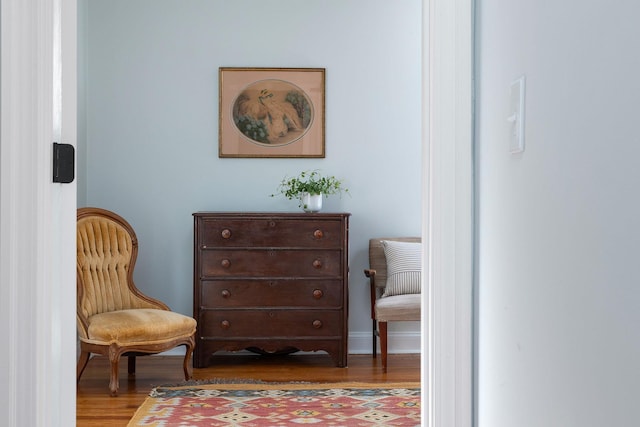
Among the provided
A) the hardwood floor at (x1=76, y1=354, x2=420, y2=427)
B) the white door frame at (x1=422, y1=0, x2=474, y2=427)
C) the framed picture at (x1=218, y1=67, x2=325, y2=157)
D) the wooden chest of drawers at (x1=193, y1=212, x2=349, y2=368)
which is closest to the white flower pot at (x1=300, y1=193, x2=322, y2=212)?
the wooden chest of drawers at (x1=193, y1=212, x2=349, y2=368)

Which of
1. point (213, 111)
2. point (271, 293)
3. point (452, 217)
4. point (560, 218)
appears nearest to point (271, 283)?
point (271, 293)

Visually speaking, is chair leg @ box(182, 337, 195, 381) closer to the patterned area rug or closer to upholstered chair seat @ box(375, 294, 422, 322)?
the patterned area rug

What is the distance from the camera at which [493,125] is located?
4.77 feet

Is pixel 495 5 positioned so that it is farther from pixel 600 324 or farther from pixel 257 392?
pixel 257 392

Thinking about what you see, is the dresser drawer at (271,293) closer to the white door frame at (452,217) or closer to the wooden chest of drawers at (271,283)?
the wooden chest of drawers at (271,283)

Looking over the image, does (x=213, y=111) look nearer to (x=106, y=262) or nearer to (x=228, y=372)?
(x=106, y=262)

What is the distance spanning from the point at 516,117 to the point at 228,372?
4027mm

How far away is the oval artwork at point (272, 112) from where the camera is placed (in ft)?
18.5

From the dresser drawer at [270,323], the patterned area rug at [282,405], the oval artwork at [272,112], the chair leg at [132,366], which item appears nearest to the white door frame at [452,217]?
the patterned area rug at [282,405]

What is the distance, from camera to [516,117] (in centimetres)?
130

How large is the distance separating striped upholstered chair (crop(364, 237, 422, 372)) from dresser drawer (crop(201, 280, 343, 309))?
0.30 meters

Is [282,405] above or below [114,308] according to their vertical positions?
below

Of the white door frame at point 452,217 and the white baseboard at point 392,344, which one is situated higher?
the white door frame at point 452,217

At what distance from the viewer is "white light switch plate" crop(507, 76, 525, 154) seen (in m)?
1.28
